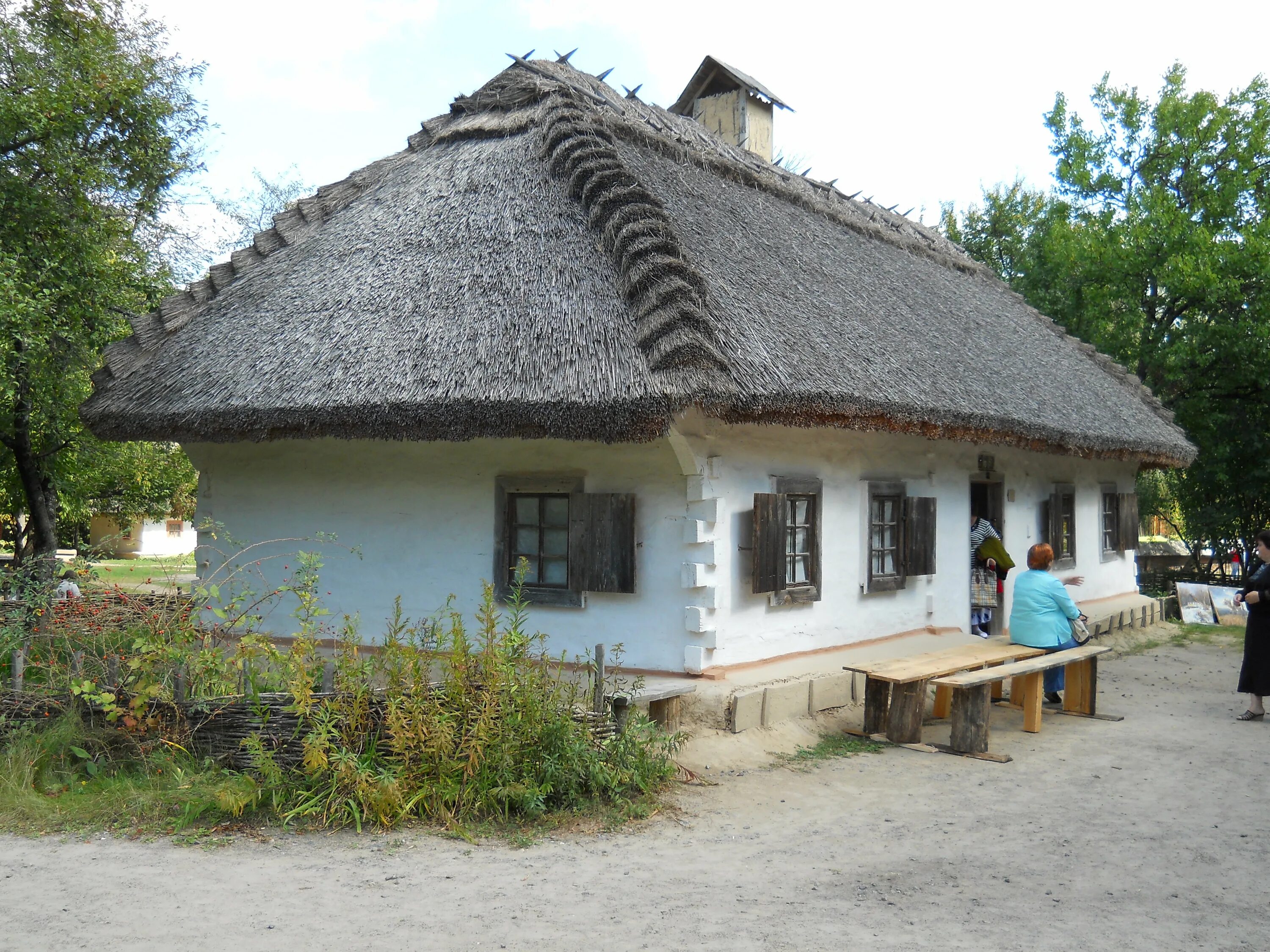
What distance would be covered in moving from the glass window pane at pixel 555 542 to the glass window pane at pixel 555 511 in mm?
61

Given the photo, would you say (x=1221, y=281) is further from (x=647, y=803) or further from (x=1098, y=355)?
(x=647, y=803)

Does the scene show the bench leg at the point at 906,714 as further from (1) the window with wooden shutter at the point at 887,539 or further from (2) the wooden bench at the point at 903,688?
(1) the window with wooden shutter at the point at 887,539

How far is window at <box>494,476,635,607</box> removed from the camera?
750 cm

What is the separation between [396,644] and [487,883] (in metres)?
1.46

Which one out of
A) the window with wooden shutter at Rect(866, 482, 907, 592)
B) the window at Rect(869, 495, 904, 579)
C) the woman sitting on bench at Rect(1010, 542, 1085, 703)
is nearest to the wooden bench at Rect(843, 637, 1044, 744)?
the woman sitting on bench at Rect(1010, 542, 1085, 703)

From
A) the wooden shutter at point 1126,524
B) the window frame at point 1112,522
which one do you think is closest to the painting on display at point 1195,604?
the wooden shutter at point 1126,524

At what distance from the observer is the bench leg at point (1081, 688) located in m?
8.60

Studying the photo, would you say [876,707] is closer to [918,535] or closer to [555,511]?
[918,535]

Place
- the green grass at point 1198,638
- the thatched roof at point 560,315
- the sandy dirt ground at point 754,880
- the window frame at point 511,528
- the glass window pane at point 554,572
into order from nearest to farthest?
the sandy dirt ground at point 754,880 → the thatched roof at point 560,315 → the window frame at point 511,528 → the glass window pane at point 554,572 → the green grass at point 1198,638

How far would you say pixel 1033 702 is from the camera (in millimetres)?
7992

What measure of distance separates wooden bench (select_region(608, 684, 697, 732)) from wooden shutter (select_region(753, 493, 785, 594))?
98cm

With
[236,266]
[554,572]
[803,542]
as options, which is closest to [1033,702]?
[803,542]

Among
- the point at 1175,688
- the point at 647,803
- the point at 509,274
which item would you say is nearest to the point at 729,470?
the point at 509,274

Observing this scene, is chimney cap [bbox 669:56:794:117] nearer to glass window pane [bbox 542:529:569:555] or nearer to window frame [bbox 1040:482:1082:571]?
window frame [bbox 1040:482:1082:571]
